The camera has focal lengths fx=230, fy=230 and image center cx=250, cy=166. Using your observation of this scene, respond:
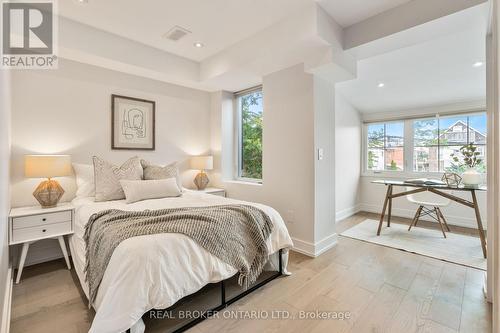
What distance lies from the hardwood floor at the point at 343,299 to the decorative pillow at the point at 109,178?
86 cm

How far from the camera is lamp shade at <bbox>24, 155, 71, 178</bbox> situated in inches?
91.4

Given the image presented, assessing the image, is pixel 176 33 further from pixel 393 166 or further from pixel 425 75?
pixel 393 166

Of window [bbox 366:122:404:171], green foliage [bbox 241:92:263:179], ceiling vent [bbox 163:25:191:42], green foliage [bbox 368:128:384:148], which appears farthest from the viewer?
green foliage [bbox 368:128:384:148]

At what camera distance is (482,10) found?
1898 millimetres

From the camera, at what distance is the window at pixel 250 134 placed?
3943 mm

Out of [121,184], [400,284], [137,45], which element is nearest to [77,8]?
[137,45]

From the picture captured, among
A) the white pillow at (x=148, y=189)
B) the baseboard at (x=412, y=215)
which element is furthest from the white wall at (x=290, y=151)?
the baseboard at (x=412, y=215)

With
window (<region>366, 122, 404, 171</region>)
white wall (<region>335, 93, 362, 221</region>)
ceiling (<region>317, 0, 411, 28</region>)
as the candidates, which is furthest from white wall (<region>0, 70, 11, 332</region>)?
window (<region>366, 122, 404, 171</region>)

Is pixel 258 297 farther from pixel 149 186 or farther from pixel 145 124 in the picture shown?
pixel 145 124

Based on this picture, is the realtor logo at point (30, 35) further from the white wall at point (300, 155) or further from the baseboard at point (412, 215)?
the baseboard at point (412, 215)

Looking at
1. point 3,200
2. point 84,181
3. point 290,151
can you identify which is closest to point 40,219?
point 84,181

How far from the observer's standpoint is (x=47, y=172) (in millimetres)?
2359

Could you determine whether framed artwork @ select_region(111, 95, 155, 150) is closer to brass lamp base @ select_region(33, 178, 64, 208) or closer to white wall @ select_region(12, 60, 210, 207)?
white wall @ select_region(12, 60, 210, 207)

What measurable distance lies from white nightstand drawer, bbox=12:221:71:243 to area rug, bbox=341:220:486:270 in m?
3.58
